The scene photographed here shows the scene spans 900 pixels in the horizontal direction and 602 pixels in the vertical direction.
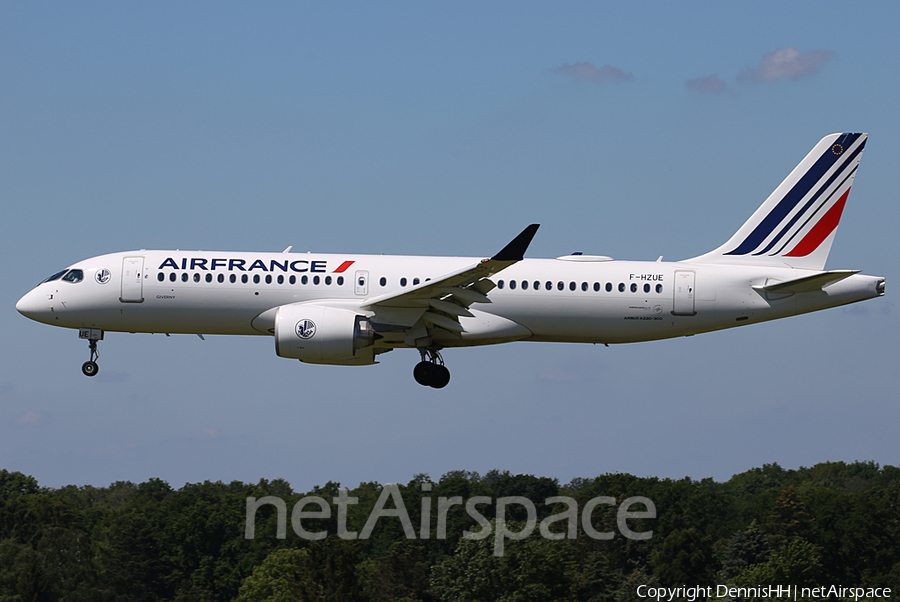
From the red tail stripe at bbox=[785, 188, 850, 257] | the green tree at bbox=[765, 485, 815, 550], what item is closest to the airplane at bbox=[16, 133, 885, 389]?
the red tail stripe at bbox=[785, 188, 850, 257]

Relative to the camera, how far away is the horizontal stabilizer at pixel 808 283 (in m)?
36.2

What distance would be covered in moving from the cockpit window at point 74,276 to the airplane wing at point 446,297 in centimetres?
1024

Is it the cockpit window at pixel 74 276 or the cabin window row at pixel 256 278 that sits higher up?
the cockpit window at pixel 74 276

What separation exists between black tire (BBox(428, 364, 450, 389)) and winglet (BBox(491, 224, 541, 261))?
7.08m

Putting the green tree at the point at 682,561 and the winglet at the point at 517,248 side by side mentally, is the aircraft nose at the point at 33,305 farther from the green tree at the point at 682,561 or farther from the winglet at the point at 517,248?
the green tree at the point at 682,561

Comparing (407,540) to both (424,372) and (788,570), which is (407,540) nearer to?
(788,570)

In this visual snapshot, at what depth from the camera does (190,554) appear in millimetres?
97500

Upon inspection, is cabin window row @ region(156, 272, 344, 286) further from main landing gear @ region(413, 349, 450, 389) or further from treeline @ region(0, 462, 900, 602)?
treeline @ region(0, 462, 900, 602)

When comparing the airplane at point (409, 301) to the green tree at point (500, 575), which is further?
the green tree at point (500, 575)

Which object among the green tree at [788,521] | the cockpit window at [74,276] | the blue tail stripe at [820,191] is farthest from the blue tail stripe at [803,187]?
the green tree at [788,521]

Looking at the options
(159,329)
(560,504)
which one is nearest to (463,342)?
(159,329)

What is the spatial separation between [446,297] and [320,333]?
13.8 feet

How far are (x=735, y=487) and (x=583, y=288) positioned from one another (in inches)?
4546

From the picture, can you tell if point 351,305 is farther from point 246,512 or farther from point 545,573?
point 246,512
